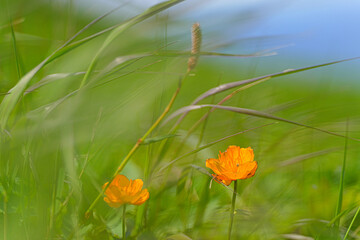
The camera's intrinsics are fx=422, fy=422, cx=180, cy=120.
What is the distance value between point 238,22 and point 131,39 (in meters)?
0.15

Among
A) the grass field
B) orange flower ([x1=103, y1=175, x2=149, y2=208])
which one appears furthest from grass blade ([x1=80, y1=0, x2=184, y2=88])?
→ orange flower ([x1=103, y1=175, x2=149, y2=208])

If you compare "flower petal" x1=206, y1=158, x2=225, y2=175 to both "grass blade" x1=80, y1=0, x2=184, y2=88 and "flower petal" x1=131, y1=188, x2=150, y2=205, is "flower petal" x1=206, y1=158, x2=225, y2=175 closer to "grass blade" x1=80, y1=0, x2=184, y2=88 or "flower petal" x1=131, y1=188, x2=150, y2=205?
"flower petal" x1=131, y1=188, x2=150, y2=205

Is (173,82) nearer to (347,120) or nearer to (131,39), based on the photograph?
(131,39)

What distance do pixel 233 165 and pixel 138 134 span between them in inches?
6.1

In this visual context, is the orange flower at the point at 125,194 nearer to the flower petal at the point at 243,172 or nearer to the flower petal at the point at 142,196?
the flower petal at the point at 142,196

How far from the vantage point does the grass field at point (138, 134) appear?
1.79 feet

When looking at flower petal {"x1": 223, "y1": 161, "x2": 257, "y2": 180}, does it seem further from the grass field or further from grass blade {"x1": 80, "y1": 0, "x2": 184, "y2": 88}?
grass blade {"x1": 80, "y1": 0, "x2": 184, "y2": 88}

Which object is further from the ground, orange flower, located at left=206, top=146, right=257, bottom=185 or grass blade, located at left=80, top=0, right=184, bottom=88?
grass blade, located at left=80, top=0, right=184, bottom=88

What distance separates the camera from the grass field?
0.55 meters

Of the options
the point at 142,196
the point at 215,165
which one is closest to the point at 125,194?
the point at 142,196

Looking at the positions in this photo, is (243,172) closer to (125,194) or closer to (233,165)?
(233,165)

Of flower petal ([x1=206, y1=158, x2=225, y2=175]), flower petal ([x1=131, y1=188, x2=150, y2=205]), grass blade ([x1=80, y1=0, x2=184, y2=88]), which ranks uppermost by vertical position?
grass blade ([x1=80, y1=0, x2=184, y2=88])

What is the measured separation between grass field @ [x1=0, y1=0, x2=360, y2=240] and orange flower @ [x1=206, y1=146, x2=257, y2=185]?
0.02 metres

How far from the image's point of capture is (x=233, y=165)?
1.98 ft
